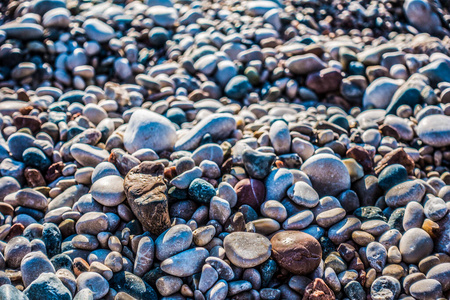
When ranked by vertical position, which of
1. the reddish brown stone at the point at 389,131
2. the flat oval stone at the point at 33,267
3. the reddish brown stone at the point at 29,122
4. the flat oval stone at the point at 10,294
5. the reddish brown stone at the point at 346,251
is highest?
the reddish brown stone at the point at 29,122

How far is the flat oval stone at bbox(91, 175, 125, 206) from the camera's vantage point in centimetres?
260

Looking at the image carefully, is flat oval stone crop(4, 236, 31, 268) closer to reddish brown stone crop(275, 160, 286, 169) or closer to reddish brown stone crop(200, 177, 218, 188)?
reddish brown stone crop(200, 177, 218, 188)

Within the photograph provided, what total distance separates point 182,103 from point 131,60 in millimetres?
1325

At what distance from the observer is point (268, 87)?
4328 millimetres

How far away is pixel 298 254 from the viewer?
2355 mm

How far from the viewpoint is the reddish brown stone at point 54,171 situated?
301 centimetres

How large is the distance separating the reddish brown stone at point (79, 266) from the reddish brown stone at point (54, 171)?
3.04 ft

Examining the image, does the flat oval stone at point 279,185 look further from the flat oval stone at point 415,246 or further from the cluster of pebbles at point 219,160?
the flat oval stone at point 415,246

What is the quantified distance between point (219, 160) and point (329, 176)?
0.85 m

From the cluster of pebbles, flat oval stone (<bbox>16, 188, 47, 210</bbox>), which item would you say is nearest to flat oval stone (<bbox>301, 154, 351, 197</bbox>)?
the cluster of pebbles

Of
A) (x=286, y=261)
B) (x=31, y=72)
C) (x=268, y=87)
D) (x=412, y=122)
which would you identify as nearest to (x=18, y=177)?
(x=31, y=72)

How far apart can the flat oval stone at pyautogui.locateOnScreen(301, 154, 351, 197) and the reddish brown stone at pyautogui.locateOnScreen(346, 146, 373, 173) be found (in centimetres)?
24

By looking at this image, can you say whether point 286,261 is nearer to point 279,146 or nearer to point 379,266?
point 379,266

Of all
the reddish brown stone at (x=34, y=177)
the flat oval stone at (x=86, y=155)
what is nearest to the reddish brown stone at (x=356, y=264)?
the flat oval stone at (x=86, y=155)
